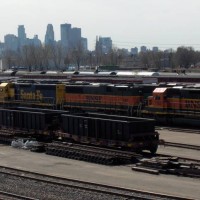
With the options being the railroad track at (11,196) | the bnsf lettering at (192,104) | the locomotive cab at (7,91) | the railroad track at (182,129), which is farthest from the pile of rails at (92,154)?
the locomotive cab at (7,91)

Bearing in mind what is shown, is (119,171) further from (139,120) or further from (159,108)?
(159,108)

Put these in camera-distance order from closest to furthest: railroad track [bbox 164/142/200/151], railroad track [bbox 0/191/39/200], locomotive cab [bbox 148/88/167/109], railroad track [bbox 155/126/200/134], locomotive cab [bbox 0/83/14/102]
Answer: railroad track [bbox 0/191/39/200] → railroad track [bbox 164/142/200/151] → railroad track [bbox 155/126/200/134] → locomotive cab [bbox 148/88/167/109] → locomotive cab [bbox 0/83/14/102]

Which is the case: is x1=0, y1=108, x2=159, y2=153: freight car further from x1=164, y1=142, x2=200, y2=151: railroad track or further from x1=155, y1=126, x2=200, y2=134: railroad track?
x1=155, y1=126, x2=200, y2=134: railroad track

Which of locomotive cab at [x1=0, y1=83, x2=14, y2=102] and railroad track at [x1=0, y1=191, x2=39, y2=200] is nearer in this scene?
railroad track at [x1=0, y1=191, x2=39, y2=200]

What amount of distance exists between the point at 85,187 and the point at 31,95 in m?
35.1

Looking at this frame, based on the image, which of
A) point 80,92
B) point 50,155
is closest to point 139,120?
point 50,155

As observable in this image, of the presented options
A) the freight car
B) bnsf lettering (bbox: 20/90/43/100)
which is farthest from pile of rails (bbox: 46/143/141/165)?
bnsf lettering (bbox: 20/90/43/100)

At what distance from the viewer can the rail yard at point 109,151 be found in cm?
1738

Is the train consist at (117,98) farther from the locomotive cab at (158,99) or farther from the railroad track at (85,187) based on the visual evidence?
the railroad track at (85,187)

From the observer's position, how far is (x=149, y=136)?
23984 mm

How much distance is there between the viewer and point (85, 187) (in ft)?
57.1

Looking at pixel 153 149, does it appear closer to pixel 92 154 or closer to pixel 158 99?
pixel 92 154

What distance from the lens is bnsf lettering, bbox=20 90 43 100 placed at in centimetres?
5078

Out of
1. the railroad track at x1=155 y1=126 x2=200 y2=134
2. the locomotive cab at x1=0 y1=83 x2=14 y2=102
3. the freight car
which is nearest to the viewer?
the freight car
